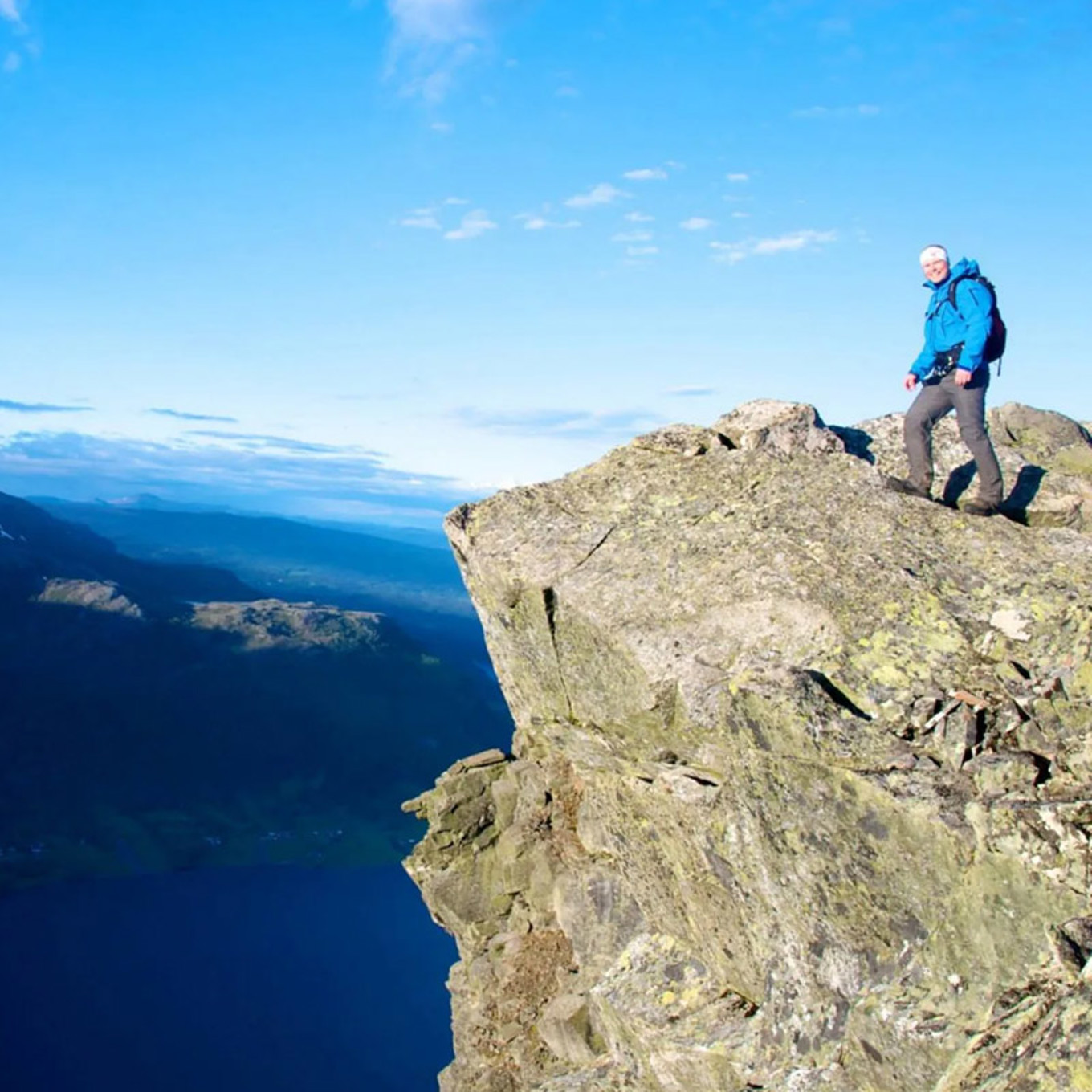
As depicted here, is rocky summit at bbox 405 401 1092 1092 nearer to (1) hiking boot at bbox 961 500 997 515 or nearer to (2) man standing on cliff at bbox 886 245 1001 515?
→ (1) hiking boot at bbox 961 500 997 515

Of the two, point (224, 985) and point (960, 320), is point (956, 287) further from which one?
point (224, 985)

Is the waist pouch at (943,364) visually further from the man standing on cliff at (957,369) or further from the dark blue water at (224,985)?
the dark blue water at (224,985)

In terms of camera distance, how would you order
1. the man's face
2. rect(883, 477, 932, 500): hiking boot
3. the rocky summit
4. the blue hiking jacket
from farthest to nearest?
rect(883, 477, 932, 500): hiking boot → the man's face → the blue hiking jacket → the rocky summit

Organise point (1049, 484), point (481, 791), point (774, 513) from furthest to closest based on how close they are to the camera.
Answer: point (481, 791), point (1049, 484), point (774, 513)

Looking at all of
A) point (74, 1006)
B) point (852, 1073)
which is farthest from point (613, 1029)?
point (74, 1006)

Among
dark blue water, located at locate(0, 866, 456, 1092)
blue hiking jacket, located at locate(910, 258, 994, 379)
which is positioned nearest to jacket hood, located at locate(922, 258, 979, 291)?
blue hiking jacket, located at locate(910, 258, 994, 379)

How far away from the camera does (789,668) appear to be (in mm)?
14250

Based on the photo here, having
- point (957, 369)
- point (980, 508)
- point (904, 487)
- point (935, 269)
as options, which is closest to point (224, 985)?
point (904, 487)

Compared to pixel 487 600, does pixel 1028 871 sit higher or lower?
lower

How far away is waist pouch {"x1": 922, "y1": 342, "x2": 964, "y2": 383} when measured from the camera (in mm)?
16516

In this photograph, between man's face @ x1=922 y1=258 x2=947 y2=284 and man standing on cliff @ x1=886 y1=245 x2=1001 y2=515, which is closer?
man standing on cliff @ x1=886 y1=245 x2=1001 y2=515

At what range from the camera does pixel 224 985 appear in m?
140

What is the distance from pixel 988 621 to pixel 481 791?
13841 millimetres

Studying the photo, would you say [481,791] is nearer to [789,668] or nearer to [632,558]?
[632,558]
